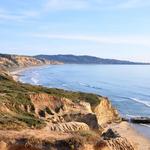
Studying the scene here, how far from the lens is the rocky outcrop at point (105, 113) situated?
189 feet

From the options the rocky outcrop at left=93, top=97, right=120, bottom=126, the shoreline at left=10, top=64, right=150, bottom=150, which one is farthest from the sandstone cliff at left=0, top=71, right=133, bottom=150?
the shoreline at left=10, top=64, right=150, bottom=150

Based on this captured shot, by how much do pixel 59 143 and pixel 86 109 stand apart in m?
33.3

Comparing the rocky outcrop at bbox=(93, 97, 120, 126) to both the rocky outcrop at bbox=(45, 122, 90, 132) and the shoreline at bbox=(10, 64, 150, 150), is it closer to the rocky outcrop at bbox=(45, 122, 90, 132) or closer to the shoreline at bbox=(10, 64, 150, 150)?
the shoreline at bbox=(10, 64, 150, 150)

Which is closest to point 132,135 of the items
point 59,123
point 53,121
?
point 53,121

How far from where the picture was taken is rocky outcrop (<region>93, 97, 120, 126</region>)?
57594mm

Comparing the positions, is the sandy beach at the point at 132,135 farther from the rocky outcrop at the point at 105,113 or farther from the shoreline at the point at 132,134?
the rocky outcrop at the point at 105,113

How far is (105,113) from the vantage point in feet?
197

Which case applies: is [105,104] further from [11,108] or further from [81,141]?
[81,141]

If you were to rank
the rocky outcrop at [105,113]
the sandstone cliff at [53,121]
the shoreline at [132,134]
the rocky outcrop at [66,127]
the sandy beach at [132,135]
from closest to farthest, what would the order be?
the sandstone cliff at [53,121], the rocky outcrop at [66,127], the sandy beach at [132,135], the shoreline at [132,134], the rocky outcrop at [105,113]

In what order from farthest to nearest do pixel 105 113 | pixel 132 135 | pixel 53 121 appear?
1. pixel 105 113
2. pixel 132 135
3. pixel 53 121

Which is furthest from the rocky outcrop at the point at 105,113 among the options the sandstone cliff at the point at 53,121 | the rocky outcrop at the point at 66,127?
the rocky outcrop at the point at 66,127

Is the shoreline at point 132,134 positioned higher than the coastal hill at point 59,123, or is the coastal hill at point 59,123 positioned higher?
the coastal hill at point 59,123

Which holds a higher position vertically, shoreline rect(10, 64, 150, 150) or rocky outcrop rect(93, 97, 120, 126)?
rocky outcrop rect(93, 97, 120, 126)

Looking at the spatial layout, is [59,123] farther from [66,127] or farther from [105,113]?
[105,113]
